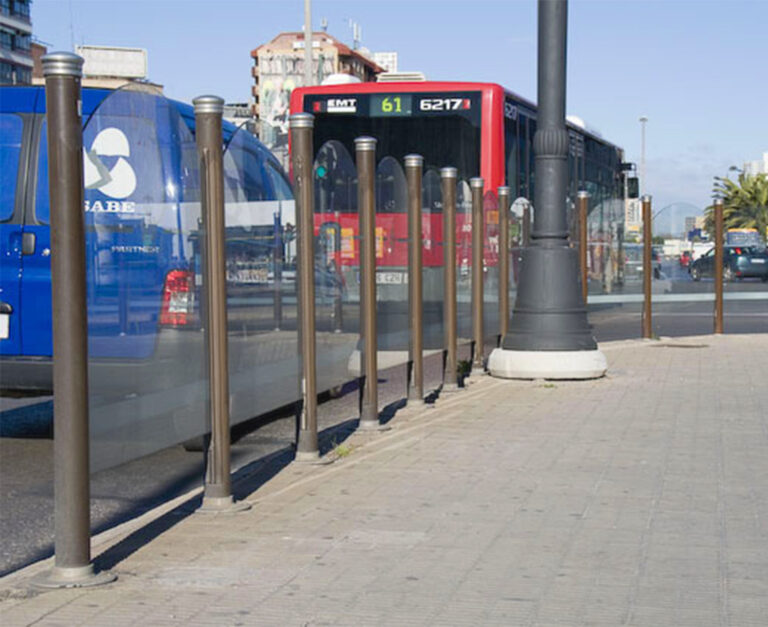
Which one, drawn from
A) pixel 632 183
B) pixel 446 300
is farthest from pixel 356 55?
pixel 446 300

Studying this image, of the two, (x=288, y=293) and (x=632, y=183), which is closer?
(x=288, y=293)

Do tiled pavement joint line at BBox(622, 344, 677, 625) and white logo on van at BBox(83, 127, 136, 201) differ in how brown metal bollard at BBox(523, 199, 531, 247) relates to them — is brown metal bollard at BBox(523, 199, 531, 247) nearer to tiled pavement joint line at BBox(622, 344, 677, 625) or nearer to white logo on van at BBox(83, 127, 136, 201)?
tiled pavement joint line at BBox(622, 344, 677, 625)

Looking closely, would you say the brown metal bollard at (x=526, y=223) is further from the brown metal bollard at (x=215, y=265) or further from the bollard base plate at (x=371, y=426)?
the brown metal bollard at (x=215, y=265)

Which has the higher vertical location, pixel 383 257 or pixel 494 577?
pixel 383 257

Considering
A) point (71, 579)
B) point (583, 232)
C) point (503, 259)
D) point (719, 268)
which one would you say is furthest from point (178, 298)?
point (719, 268)

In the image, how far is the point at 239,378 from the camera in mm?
6719

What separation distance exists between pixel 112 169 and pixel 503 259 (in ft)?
26.1

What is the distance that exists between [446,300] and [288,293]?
12.8ft

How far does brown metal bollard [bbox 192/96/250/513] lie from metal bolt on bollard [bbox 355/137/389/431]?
2614 mm

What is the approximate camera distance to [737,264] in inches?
1002

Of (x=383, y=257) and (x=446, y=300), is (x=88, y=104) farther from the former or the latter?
(x=446, y=300)

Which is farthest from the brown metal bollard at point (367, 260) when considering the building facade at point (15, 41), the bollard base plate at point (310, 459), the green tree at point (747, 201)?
the building facade at point (15, 41)

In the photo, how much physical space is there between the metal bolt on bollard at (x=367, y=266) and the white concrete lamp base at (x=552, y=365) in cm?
324

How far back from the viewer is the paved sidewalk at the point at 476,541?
4477 millimetres
